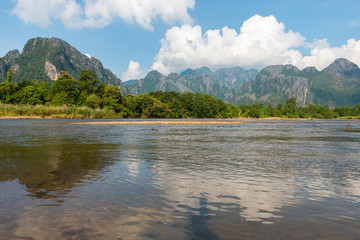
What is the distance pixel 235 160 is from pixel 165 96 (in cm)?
15573

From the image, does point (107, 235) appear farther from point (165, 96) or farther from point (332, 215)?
point (165, 96)

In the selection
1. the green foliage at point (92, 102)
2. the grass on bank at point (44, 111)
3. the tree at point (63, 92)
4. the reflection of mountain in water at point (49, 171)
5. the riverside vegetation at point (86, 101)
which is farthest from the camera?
the tree at point (63, 92)

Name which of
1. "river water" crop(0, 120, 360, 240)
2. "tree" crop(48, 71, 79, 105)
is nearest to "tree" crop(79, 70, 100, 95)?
"tree" crop(48, 71, 79, 105)

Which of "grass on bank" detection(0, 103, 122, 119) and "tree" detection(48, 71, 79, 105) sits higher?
"tree" detection(48, 71, 79, 105)

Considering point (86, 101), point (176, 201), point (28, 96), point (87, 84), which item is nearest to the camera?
point (176, 201)

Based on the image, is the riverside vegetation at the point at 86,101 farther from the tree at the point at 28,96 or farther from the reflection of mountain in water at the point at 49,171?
the reflection of mountain in water at the point at 49,171

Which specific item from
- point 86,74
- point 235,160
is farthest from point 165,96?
point 235,160

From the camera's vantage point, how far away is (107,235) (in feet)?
14.1

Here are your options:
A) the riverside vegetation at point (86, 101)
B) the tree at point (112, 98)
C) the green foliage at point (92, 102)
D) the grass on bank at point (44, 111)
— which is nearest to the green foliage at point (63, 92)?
the riverside vegetation at point (86, 101)

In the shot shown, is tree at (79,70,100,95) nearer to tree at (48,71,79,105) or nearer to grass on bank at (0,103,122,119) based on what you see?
tree at (48,71,79,105)

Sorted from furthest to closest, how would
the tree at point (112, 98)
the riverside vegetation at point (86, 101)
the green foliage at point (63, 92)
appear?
the tree at point (112, 98) < the green foliage at point (63, 92) < the riverside vegetation at point (86, 101)

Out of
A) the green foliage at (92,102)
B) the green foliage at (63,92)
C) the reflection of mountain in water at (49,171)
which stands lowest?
the reflection of mountain in water at (49,171)

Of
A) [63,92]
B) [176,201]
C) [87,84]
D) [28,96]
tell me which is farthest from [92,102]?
[176,201]

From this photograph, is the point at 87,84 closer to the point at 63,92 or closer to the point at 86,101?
the point at 63,92
